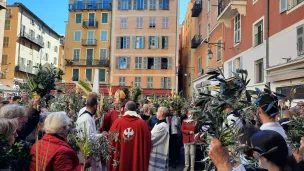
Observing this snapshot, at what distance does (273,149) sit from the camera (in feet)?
7.02

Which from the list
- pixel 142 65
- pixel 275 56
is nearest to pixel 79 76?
pixel 142 65

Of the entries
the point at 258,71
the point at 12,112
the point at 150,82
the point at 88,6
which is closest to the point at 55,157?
the point at 12,112

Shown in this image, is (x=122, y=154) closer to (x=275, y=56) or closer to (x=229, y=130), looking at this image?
(x=229, y=130)

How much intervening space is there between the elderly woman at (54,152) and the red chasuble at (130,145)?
2998 mm

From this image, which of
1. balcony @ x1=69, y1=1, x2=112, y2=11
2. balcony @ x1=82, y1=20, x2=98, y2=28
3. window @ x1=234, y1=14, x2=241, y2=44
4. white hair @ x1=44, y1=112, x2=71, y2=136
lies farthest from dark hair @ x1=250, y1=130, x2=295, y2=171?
balcony @ x1=69, y1=1, x2=112, y2=11

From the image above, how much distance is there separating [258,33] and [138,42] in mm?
27430

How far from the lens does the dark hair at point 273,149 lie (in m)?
2.17

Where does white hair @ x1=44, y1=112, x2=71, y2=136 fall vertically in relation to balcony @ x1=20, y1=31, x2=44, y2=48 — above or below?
below

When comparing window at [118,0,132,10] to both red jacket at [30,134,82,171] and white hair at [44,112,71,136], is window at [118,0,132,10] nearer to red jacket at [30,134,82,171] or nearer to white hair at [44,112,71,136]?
white hair at [44,112,71,136]

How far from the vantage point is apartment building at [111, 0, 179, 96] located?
42.7 metres

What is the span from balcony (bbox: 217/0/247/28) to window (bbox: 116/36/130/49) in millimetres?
22028

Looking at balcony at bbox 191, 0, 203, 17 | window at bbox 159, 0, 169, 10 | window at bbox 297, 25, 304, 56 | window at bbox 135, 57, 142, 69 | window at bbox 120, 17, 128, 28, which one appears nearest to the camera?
window at bbox 297, 25, 304, 56

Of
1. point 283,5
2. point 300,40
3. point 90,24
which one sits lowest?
point 300,40

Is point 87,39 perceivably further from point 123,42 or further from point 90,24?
point 123,42
